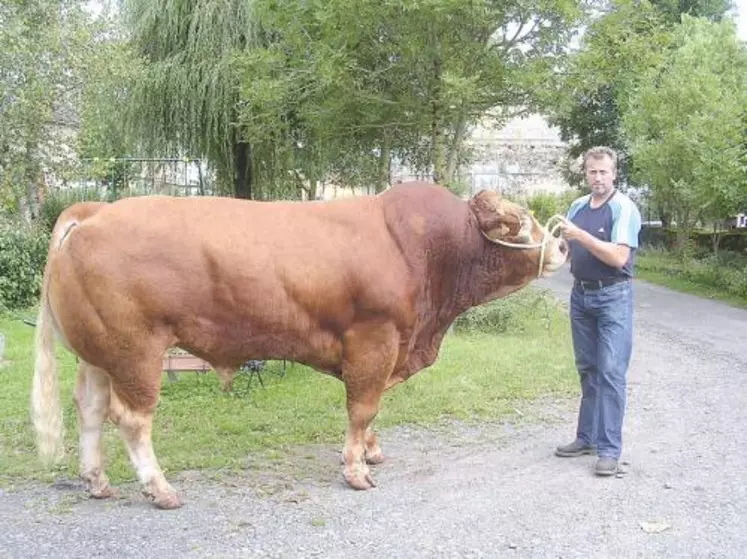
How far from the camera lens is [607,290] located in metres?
5.30

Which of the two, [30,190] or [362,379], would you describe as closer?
[362,379]

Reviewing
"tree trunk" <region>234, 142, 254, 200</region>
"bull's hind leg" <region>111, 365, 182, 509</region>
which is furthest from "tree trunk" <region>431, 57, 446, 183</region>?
"bull's hind leg" <region>111, 365, 182, 509</region>

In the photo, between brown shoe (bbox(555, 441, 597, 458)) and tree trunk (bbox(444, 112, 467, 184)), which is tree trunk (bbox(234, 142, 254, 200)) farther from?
brown shoe (bbox(555, 441, 597, 458))

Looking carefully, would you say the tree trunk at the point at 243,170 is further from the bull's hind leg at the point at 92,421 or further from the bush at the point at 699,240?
the bush at the point at 699,240

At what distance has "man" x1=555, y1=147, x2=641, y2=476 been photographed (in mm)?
5211

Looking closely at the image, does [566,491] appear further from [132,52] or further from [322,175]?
[322,175]

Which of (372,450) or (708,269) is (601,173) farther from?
(708,269)

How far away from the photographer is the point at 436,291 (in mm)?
5176

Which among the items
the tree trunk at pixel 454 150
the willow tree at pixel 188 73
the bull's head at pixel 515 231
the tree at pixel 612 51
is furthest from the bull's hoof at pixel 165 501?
the willow tree at pixel 188 73

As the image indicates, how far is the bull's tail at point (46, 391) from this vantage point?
4.73 m

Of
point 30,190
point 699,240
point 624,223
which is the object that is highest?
point 624,223

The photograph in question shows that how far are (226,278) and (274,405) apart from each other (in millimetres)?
2494

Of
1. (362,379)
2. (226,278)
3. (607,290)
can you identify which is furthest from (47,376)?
(607,290)

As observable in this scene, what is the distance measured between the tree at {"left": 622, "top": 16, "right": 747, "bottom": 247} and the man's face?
1038 centimetres
